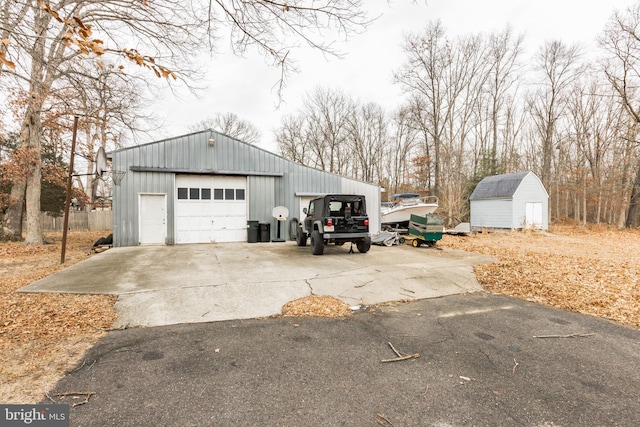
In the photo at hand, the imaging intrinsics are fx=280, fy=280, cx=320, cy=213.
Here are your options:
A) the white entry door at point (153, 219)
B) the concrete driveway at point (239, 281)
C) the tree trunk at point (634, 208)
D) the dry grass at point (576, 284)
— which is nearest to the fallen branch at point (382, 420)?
the concrete driveway at point (239, 281)

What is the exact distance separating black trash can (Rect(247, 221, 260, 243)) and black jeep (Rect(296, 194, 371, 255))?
379 centimetres

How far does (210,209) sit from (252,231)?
81.7 inches

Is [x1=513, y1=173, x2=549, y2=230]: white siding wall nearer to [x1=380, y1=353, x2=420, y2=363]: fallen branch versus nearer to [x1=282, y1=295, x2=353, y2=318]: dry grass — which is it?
[x1=282, y1=295, x2=353, y2=318]: dry grass

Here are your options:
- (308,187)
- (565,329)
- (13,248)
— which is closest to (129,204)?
(13,248)

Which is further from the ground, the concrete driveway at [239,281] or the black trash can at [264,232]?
the black trash can at [264,232]

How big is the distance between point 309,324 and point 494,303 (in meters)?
3.53

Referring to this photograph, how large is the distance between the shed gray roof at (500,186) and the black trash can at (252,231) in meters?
17.9

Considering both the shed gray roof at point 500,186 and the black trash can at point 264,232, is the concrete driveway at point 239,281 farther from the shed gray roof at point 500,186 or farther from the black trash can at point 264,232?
the shed gray roof at point 500,186

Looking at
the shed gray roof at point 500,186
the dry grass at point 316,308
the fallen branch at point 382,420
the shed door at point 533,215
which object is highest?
the shed gray roof at point 500,186

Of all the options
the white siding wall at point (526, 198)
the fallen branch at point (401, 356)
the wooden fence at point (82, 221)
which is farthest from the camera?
the wooden fence at point (82, 221)

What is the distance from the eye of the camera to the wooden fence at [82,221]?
2244cm

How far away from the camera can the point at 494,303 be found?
203 inches

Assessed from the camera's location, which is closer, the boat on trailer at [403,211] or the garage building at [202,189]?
the garage building at [202,189]

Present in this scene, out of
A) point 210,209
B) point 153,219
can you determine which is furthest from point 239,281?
point 153,219
